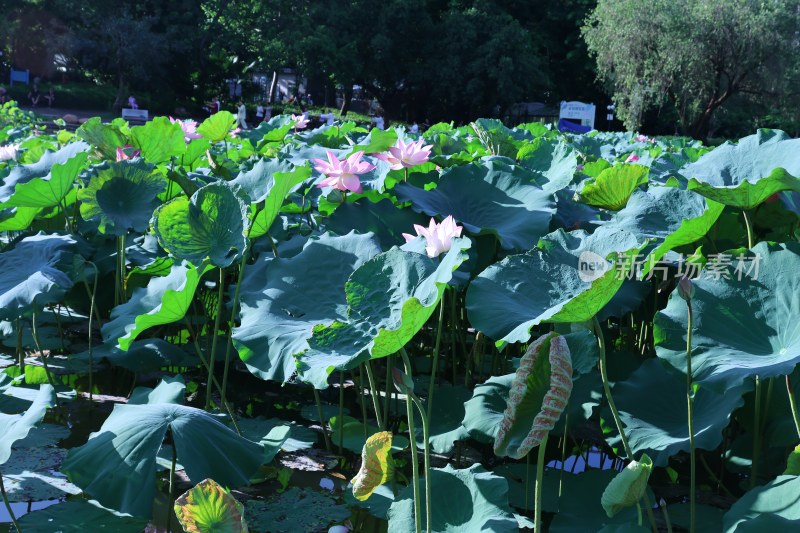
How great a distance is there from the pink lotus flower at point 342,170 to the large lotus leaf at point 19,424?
89 cm

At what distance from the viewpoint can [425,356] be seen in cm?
304

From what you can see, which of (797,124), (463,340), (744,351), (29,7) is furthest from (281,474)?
(29,7)

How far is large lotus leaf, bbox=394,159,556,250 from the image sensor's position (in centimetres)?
213

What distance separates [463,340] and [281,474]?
0.89 m

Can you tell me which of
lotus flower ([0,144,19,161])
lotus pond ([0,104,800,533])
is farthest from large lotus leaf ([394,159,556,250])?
lotus flower ([0,144,19,161])

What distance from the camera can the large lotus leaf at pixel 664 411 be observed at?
5.19 ft

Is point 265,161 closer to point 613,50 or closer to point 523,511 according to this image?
point 523,511

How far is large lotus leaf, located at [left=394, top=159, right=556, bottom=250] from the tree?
2131 cm

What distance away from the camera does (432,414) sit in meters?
2.09

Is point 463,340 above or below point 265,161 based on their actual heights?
below

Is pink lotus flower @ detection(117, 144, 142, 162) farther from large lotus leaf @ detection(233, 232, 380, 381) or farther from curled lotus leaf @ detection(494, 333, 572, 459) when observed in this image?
curled lotus leaf @ detection(494, 333, 572, 459)

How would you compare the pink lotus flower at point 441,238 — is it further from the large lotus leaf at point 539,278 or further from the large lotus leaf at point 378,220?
the large lotus leaf at point 378,220

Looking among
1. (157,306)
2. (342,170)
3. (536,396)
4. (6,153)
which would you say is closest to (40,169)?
(6,153)

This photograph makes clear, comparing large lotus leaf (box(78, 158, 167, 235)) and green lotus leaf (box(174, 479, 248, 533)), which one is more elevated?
large lotus leaf (box(78, 158, 167, 235))
